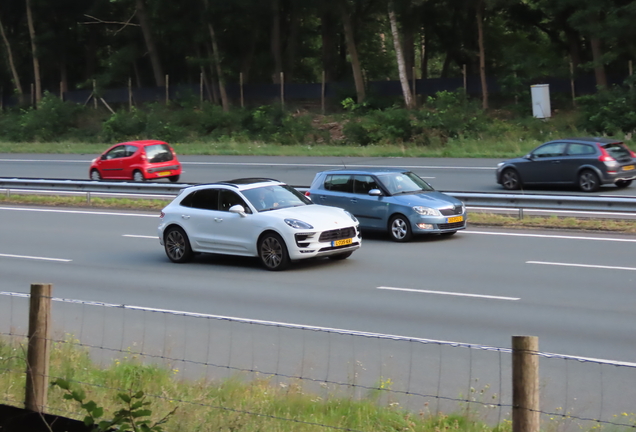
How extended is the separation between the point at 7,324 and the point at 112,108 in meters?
54.7

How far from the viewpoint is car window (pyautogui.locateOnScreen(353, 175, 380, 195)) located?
18766mm

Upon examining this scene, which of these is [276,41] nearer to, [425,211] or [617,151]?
[617,151]

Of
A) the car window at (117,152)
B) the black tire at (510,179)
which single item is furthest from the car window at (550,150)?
the car window at (117,152)

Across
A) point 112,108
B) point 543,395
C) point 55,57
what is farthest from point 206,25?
point 543,395

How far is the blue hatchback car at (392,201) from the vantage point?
699 inches

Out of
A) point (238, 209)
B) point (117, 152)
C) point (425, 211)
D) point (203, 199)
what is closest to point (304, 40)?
point (117, 152)

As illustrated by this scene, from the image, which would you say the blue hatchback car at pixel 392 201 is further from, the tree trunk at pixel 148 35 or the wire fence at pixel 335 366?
the tree trunk at pixel 148 35

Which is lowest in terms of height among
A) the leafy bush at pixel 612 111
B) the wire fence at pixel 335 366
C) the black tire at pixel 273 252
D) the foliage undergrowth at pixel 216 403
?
the wire fence at pixel 335 366

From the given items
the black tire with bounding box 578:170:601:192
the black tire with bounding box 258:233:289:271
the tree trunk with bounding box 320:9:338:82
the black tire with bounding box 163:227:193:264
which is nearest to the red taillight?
the black tire with bounding box 578:170:601:192

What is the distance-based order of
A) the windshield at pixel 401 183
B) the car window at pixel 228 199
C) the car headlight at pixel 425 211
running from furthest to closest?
1. the windshield at pixel 401 183
2. the car headlight at pixel 425 211
3. the car window at pixel 228 199

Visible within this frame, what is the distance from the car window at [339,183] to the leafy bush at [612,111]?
887 inches

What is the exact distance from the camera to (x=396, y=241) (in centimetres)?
1819

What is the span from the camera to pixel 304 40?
64.4m

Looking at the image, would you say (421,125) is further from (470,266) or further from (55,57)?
(55,57)
